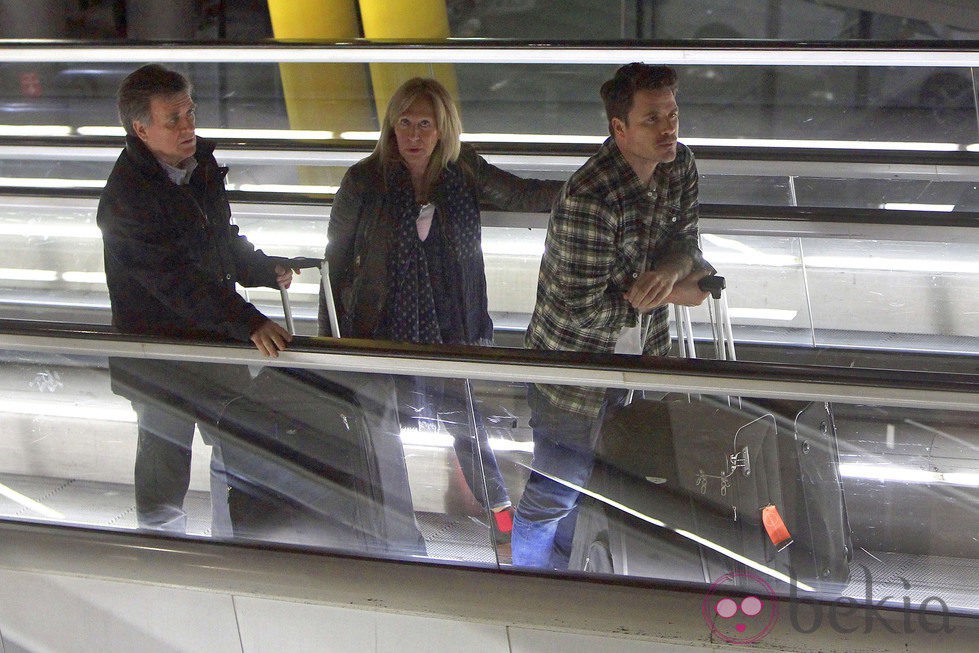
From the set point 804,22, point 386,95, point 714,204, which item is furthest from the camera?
point 804,22

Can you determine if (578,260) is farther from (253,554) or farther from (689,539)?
(253,554)

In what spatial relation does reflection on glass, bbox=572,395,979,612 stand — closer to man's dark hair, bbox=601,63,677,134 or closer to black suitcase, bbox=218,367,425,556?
black suitcase, bbox=218,367,425,556

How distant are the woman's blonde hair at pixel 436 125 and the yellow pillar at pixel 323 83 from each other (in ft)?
5.96

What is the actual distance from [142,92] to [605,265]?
3.98 ft

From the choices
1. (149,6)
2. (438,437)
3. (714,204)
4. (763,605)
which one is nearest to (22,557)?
(438,437)

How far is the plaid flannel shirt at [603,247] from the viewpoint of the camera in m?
2.48

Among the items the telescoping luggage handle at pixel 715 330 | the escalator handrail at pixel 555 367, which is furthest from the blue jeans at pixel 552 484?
the telescoping luggage handle at pixel 715 330

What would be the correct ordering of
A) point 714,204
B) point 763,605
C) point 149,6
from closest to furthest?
point 763,605 < point 714,204 < point 149,6

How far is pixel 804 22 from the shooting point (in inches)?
300

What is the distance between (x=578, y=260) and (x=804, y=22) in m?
5.83

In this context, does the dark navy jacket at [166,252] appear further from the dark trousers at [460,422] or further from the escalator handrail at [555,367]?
the dark trousers at [460,422]

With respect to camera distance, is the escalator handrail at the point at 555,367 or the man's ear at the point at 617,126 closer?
the escalator handrail at the point at 555,367

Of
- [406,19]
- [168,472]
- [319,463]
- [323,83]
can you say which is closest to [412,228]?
[319,463]

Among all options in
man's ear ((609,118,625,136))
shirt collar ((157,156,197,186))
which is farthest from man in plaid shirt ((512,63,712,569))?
shirt collar ((157,156,197,186))
